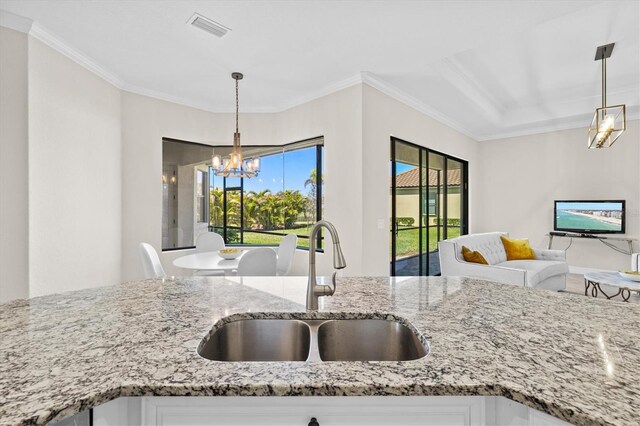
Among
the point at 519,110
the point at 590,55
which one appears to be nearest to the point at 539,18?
the point at 590,55

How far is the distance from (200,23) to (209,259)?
2241 mm

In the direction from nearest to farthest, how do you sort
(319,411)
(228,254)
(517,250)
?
(319,411), (228,254), (517,250)

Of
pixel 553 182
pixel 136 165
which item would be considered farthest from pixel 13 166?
pixel 553 182

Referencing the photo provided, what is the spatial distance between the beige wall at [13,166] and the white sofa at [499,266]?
422 cm

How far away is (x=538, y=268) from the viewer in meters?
3.85

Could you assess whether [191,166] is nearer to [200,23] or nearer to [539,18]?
[200,23]

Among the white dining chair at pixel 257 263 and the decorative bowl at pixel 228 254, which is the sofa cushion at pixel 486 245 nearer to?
the white dining chair at pixel 257 263

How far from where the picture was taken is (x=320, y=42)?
2904mm

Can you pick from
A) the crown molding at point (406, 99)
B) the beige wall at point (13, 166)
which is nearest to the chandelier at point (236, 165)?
the crown molding at point (406, 99)

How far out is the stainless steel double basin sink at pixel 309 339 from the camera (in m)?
1.09

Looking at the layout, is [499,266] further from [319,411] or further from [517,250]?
[319,411]

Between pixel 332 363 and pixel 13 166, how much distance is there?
10.3 ft

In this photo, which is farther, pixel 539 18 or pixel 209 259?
A: pixel 209 259

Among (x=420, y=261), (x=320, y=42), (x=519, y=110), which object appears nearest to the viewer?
(x=320, y=42)
